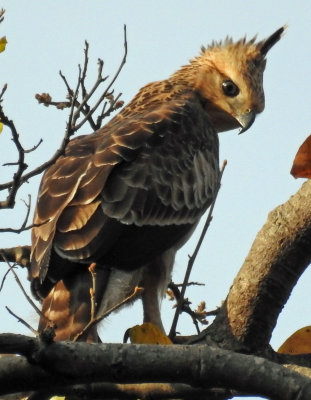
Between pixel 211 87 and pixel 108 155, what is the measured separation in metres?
2.22

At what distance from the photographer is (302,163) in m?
5.21

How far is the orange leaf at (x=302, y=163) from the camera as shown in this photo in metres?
5.21

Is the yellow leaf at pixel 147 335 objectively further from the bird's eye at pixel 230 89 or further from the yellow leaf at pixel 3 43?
the bird's eye at pixel 230 89

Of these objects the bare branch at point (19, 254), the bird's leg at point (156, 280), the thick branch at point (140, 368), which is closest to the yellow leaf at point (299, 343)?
the thick branch at point (140, 368)

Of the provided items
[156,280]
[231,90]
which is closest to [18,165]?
[156,280]

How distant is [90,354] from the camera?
3707 millimetres

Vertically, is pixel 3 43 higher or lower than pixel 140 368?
higher

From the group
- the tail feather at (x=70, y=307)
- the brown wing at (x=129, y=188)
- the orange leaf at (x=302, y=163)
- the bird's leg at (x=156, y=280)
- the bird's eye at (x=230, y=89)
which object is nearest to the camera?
the orange leaf at (x=302, y=163)

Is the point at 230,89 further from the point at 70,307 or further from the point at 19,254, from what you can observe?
the point at 70,307

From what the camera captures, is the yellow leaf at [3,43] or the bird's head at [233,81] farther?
the bird's head at [233,81]

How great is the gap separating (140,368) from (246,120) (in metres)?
4.77

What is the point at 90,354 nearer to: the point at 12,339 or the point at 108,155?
the point at 12,339

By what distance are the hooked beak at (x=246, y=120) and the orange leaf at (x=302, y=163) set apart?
117 inches

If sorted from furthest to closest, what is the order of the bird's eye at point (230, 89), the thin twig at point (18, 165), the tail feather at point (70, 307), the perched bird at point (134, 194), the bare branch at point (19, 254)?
1. the bird's eye at point (230, 89)
2. the bare branch at point (19, 254)
3. the perched bird at point (134, 194)
4. the tail feather at point (70, 307)
5. the thin twig at point (18, 165)
